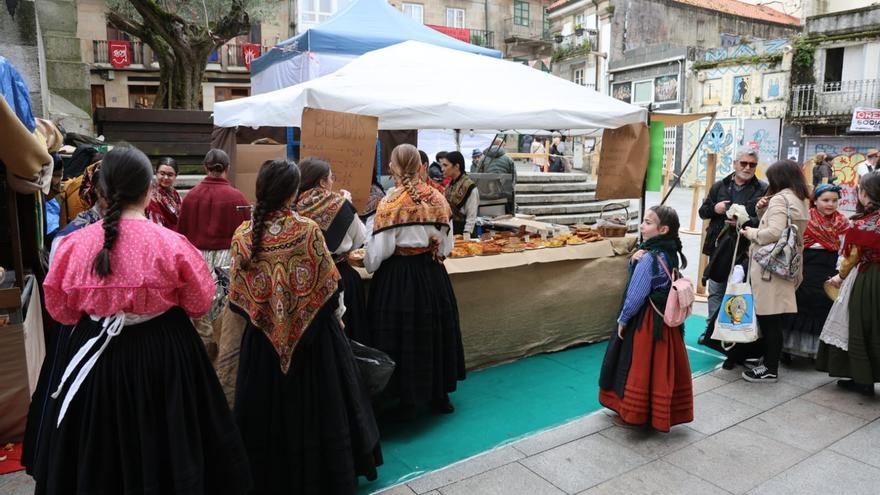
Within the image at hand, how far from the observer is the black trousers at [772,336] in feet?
15.5

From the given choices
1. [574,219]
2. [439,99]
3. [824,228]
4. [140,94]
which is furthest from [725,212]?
[140,94]

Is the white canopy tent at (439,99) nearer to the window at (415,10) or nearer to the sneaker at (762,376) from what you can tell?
the sneaker at (762,376)

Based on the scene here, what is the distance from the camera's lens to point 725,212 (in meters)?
5.37

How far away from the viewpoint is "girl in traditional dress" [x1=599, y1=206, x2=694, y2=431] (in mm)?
3760

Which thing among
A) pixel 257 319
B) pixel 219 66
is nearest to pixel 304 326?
pixel 257 319

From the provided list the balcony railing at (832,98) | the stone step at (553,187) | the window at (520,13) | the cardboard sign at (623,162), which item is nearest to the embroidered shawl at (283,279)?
the cardboard sign at (623,162)

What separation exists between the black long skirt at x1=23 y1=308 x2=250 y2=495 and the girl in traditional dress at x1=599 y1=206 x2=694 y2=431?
101 inches

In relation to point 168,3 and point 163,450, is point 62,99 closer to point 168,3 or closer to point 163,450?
point 168,3

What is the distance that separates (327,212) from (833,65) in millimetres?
24847

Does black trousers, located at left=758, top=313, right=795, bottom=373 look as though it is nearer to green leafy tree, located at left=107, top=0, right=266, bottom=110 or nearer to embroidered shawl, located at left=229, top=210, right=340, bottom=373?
embroidered shawl, located at left=229, top=210, right=340, bottom=373

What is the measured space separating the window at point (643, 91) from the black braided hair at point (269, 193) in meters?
28.4

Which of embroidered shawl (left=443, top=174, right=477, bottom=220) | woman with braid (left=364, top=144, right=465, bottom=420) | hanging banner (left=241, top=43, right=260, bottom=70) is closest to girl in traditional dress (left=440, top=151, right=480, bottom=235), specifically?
embroidered shawl (left=443, top=174, right=477, bottom=220)

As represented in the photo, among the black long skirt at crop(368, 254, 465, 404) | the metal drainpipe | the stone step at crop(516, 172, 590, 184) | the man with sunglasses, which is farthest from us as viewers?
the metal drainpipe

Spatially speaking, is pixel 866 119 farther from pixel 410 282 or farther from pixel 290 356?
pixel 290 356
